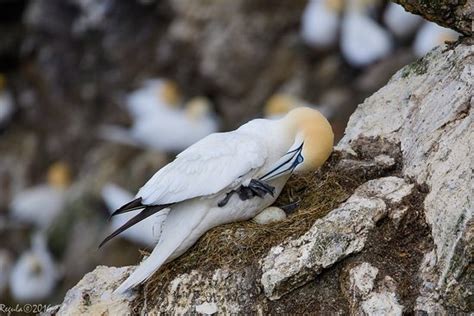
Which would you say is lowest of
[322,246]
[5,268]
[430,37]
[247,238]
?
[322,246]

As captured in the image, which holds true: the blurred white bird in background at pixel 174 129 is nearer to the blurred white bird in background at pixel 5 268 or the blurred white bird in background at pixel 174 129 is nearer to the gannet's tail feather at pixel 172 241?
the blurred white bird in background at pixel 5 268

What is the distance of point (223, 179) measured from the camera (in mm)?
5176

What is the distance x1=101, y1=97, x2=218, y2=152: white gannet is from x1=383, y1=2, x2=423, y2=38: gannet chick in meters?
2.30

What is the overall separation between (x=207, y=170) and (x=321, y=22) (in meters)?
7.12

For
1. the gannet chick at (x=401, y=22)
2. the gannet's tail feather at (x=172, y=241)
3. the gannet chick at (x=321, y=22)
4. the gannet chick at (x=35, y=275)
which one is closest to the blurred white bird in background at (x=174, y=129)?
the gannet chick at (x=321, y=22)

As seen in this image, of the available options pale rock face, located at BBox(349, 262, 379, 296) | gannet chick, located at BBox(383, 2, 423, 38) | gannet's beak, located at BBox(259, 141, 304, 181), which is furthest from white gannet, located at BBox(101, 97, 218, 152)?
pale rock face, located at BBox(349, 262, 379, 296)

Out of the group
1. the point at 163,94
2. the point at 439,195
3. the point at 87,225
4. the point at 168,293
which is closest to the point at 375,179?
the point at 439,195

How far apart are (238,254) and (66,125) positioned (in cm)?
878

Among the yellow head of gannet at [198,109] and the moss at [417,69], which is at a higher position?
the yellow head of gannet at [198,109]

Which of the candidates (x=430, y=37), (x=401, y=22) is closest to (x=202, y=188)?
(x=430, y=37)

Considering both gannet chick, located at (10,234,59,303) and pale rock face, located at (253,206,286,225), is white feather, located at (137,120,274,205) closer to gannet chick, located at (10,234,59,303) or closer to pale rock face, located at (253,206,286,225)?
pale rock face, located at (253,206,286,225)

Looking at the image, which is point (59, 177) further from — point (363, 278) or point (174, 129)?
point (363, 278)

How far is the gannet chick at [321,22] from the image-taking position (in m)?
12.0

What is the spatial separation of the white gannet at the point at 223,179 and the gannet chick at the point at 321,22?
6.52m
